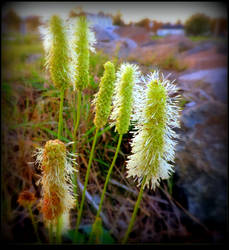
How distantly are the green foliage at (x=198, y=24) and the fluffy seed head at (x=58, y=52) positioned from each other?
38 centimetres

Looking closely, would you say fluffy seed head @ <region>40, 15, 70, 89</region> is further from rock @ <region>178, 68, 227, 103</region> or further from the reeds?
rock @ <region>178, 68, 227, 103</region>

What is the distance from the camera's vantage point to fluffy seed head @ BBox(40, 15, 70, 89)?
1.26ft

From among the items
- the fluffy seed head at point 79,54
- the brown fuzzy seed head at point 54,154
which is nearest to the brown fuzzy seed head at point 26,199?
the brown fuzzy seed head at point 54,154

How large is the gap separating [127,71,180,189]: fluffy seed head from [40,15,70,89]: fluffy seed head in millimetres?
130

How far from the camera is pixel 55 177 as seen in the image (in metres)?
0.39

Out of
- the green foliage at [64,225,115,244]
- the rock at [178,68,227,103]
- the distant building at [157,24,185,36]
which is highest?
the distant building at [157,24,185,36]

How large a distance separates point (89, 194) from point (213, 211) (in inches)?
16.3

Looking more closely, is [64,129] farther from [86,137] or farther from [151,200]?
[151,200]

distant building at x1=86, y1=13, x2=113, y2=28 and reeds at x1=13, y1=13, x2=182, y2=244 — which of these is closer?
reeds at x1=13, y1=13, x2=182, y2=244

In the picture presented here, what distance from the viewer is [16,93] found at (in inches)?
30.1

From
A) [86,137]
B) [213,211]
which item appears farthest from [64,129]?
[213,211]

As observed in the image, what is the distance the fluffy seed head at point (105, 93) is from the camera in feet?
1.20

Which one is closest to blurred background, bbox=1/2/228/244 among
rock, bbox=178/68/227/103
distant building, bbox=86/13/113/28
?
distant building, bbox=86/13/113/28

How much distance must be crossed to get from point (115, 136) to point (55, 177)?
18 centimetres
